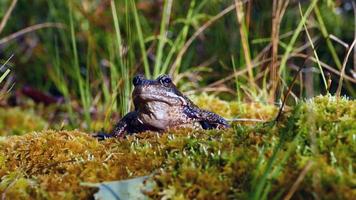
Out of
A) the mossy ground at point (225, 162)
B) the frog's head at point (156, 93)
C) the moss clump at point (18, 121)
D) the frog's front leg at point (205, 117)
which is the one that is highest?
the frog's head at point (156, 93)

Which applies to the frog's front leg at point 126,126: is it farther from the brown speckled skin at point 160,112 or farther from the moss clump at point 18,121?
the moss clump at point 18,121

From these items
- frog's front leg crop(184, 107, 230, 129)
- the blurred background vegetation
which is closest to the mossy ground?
frog's front leg crop(184, 107, 230, 129)

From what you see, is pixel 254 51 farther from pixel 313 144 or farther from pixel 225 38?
pixel 313 144

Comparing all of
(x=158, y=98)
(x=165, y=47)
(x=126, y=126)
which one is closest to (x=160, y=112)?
(x=158, y=98)

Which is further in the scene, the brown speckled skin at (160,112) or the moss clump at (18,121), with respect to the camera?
the moss clump at (18,121)

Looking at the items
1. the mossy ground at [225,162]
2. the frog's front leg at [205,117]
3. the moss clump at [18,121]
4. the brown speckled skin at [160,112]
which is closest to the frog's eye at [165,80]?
the brown speckled skin at [160,112]

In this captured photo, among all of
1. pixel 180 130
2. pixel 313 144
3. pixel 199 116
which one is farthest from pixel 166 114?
pixel 313 144
